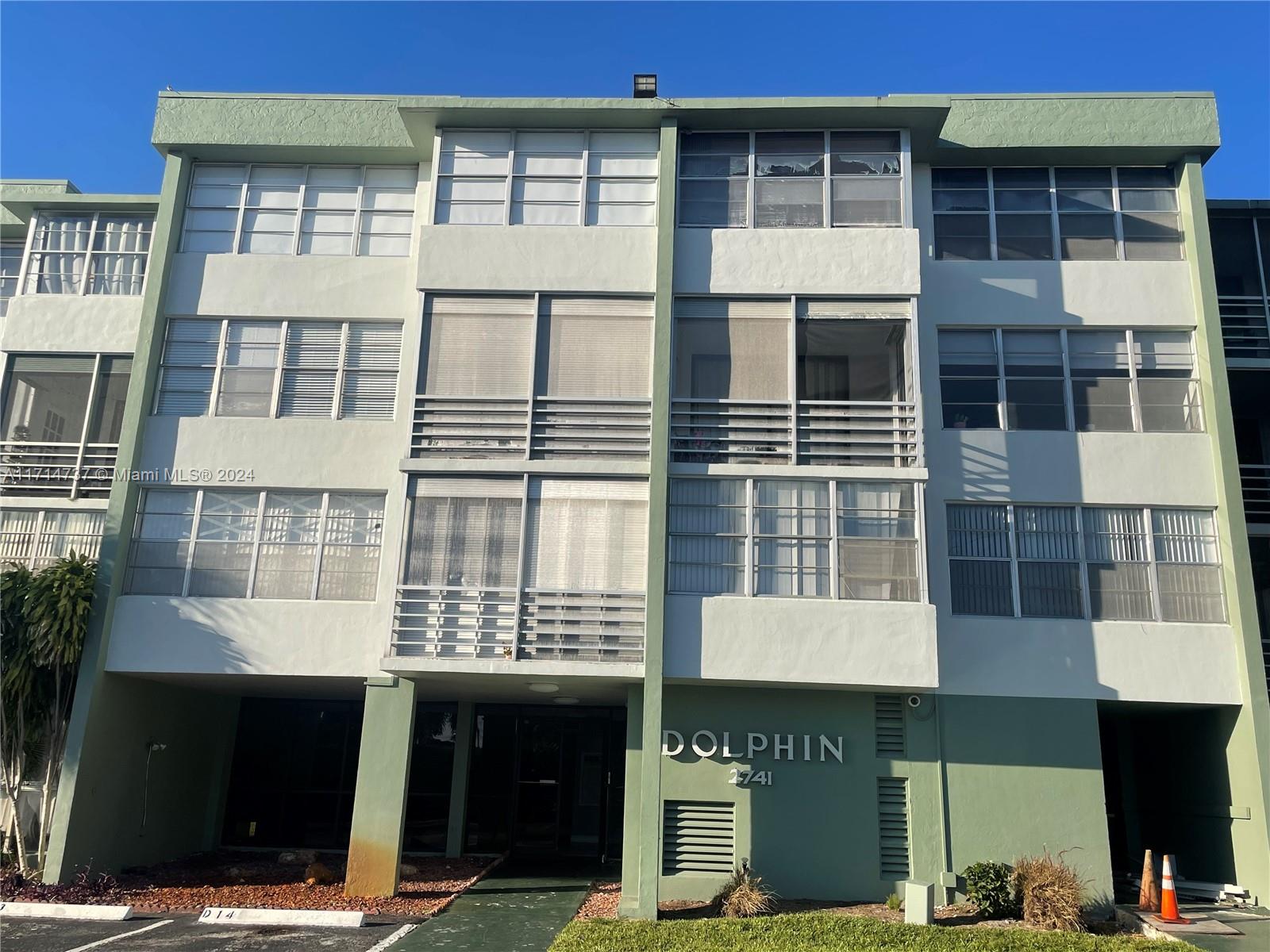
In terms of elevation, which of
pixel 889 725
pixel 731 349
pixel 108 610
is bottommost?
pixel 889 725

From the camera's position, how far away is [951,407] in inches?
592

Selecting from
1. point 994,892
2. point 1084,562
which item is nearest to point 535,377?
point 1084,562

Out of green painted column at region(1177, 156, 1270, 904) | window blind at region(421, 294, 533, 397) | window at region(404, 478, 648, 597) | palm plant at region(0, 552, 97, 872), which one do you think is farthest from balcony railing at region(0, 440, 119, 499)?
green painted column at region(1177, 156, 1270, 904)

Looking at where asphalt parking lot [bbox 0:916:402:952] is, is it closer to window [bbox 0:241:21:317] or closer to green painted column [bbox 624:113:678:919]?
green painted column [bbox 624:113:678:919]

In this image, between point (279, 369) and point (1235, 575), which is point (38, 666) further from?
point (1235, 575)

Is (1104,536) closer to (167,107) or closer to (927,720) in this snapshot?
(927,720)

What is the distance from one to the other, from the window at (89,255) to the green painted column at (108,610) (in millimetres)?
1006

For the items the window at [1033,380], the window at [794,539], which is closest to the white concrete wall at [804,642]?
the window at [794,539]

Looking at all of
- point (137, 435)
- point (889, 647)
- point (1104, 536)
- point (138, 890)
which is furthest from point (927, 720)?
point (137, 435)

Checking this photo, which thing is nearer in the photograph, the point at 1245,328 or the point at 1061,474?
the point at 1061,474

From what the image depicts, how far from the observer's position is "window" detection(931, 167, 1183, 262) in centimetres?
1559

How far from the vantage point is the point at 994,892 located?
1236cm

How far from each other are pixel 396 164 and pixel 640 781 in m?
10.3

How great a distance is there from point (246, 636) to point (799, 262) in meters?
9.54
